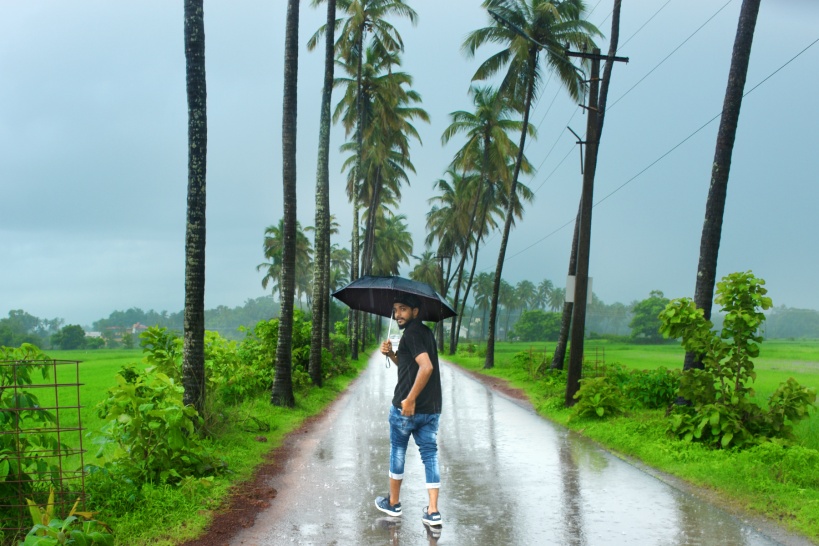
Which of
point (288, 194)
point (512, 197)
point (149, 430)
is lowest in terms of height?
point (149, 430)

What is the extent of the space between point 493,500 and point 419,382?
6.09 feet

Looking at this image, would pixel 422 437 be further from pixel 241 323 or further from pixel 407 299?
pixel 241 323

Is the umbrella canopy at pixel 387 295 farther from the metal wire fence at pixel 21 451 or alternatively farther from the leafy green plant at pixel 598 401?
the leafy green plant at pixel 598 401

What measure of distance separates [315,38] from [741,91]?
19.6 metres

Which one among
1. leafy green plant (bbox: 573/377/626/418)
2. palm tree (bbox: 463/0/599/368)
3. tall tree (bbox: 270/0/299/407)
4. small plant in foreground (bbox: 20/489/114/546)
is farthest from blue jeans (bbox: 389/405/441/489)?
palm tree (bbox: 463/0/599/368)

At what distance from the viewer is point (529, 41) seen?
89.4 ft

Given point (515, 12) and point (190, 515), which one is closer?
point (190, 515)

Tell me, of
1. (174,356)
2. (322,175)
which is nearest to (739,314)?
(174,356)

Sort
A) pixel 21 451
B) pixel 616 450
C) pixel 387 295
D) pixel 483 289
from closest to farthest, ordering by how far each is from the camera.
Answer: pixel 21 451 → pixel 387 295 → pixel 616 450 → pixel 483 289

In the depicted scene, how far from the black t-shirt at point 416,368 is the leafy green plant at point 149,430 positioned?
7.57 ft

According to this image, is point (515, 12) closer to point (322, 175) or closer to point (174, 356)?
point (322, 175)

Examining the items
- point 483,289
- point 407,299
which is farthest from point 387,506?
point 483,289

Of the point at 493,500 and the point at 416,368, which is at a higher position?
the point at 416,368

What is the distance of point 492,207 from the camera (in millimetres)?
50875
